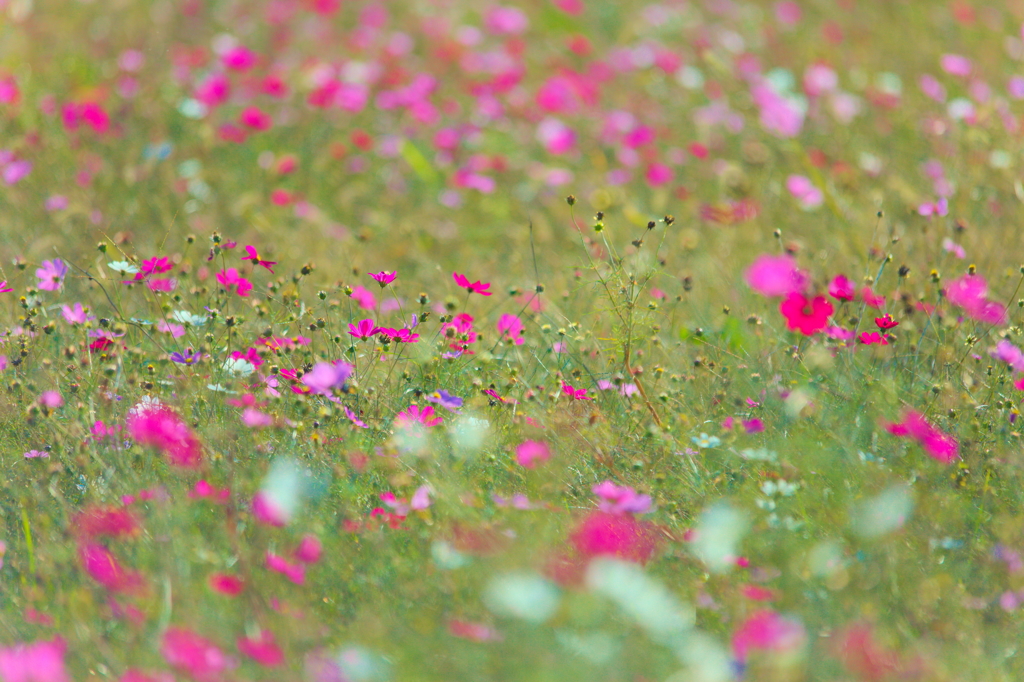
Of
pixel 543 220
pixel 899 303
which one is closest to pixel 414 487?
pixel 899 303

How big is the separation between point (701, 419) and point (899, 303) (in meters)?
0.71

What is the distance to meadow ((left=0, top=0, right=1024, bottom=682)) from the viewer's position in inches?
53.1

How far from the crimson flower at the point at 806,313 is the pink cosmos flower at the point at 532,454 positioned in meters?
0.60

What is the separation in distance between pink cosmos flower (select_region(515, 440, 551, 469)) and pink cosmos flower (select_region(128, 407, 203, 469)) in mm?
550

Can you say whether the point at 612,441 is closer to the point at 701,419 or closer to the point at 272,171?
the point at 701,419

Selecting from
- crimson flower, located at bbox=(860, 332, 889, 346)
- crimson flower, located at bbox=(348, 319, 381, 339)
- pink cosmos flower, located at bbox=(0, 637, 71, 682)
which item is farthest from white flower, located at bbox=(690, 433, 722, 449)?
pink cosmos flower, located at bbox=(0, 637, 71, 682)

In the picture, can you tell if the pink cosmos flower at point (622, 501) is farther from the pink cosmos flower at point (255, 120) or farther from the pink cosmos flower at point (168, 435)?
the pink cosmos flower at point (255, 120)

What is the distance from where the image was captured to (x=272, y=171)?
11.7 feet

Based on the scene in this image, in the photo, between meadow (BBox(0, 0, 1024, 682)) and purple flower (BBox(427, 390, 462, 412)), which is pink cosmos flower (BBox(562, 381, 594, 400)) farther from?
purple flower (BBox(427, 390, 462, 412))

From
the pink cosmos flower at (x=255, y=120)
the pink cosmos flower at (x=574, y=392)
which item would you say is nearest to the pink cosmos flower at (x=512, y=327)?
the pink cosmos flower at (x=574, y=392)

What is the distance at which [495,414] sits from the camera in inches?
75.3

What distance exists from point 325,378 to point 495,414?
1.13ft

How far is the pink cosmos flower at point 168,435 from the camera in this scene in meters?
1.56

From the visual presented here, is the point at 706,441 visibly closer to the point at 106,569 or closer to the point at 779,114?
the point at 106,569
